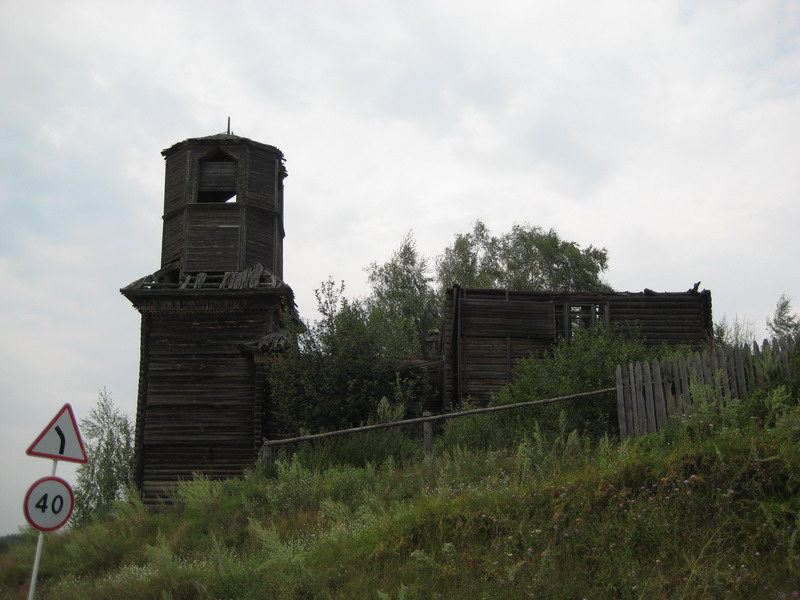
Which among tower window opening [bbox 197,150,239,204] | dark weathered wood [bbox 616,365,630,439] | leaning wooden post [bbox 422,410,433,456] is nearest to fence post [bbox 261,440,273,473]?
leaning wooden post [bbox 422,410,433,456]

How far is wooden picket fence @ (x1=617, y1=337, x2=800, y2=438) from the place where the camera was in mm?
11922

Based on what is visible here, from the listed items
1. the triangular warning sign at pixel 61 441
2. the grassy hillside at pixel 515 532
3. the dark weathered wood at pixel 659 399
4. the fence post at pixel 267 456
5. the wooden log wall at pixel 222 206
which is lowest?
the grassy hillside at pixel 515 532

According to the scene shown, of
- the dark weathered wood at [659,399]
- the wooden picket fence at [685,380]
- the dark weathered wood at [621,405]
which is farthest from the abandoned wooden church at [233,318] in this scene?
the dark weathered wood at [659,399]

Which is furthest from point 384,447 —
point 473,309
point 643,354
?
point 473,309

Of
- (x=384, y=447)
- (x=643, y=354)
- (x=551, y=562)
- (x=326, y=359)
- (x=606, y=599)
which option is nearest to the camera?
(x=606, y=599)

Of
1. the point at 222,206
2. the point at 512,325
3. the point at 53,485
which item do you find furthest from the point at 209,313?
the point at 53,485

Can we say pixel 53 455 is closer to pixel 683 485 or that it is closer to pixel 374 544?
pixel 374 544

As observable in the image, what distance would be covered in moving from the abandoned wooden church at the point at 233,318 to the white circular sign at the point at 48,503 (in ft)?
44.0

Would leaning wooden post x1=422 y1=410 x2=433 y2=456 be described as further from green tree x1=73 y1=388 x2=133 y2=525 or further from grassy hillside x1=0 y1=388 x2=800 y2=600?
green tree x1=73 y1=388 x2=133 y2=525

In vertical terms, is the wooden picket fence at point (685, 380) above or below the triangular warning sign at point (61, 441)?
above

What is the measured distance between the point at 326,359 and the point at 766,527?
14.4 meters

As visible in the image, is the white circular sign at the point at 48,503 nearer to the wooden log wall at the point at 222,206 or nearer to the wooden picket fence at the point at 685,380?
the wooden picket fence at the point at 685,380

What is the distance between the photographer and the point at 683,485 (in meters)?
8.65

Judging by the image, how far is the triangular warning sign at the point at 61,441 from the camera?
9.56 metres
